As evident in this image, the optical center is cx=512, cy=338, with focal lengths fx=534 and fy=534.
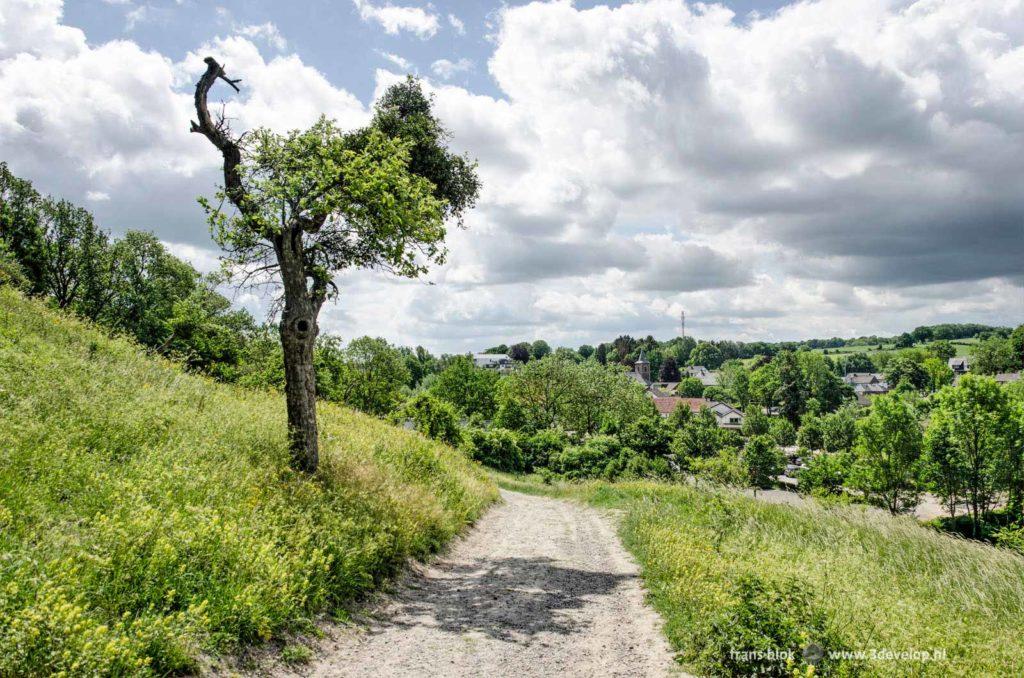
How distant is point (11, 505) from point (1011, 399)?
62.9 meters

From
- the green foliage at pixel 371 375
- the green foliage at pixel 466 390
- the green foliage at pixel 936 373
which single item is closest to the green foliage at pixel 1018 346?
the green foliage at pixel 936 373

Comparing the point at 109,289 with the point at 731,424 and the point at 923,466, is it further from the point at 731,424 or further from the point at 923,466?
the point at 731,424

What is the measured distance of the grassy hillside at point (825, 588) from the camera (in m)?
5.48

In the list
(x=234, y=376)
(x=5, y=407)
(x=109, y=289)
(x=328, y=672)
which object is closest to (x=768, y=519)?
(x=328, y=672)

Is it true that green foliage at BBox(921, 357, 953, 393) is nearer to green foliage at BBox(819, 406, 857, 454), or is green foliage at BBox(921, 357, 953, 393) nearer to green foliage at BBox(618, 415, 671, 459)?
green foliage at BBox(819, 406, 857, 454)

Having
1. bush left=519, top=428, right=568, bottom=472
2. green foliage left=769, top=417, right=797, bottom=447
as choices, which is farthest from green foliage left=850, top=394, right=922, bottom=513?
green foliage left=769, top=417, right=797, bottom=447

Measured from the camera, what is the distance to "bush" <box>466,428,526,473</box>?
4406cm

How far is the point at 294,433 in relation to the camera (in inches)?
412

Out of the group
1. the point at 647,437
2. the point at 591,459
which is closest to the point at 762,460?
the point at 647,437

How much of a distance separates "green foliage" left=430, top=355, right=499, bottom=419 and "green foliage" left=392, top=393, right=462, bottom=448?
108ft

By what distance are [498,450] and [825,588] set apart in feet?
127

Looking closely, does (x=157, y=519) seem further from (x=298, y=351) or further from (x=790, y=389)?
(x=790, y=389)

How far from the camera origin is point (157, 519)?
6.05m

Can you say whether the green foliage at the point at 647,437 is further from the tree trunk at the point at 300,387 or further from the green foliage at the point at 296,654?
the green foliage at the point at 296,654
